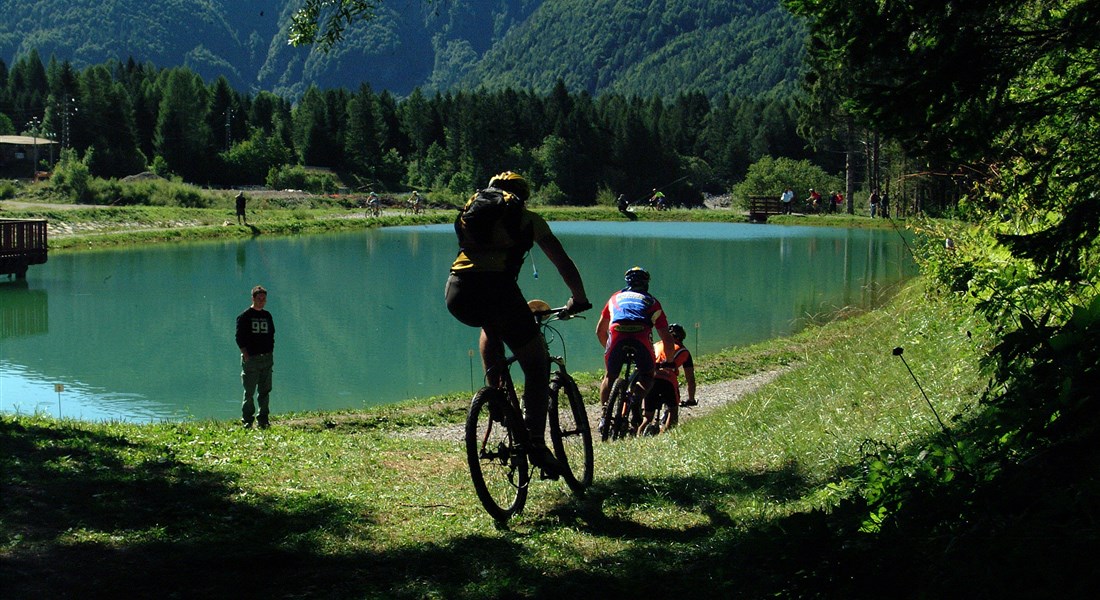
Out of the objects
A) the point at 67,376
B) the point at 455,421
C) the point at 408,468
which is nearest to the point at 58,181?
the point at 67,376

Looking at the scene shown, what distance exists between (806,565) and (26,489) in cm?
420

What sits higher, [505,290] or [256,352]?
[505,290]

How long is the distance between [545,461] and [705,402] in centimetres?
904

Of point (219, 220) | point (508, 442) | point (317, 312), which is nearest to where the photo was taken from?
point (508, 442)

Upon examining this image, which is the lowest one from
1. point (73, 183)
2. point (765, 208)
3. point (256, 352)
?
point (256, 352)

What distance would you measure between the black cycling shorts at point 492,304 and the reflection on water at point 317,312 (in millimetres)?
8919

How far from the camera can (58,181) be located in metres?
76.9

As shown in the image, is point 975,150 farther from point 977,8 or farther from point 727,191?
point 727,191

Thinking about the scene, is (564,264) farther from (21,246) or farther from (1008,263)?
(21,246)

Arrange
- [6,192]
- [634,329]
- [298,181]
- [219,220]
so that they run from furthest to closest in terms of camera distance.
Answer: [298,181], [6,192], [219,220], [634,329]

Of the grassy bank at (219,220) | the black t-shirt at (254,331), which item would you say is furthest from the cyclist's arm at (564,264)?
the grassy bank at (219,220)

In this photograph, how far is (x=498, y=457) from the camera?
607 centimetres

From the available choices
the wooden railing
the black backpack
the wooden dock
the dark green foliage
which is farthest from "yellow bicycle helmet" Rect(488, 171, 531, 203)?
the wooden railing

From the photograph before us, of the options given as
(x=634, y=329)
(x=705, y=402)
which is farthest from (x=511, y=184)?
(x=705, y=402)
